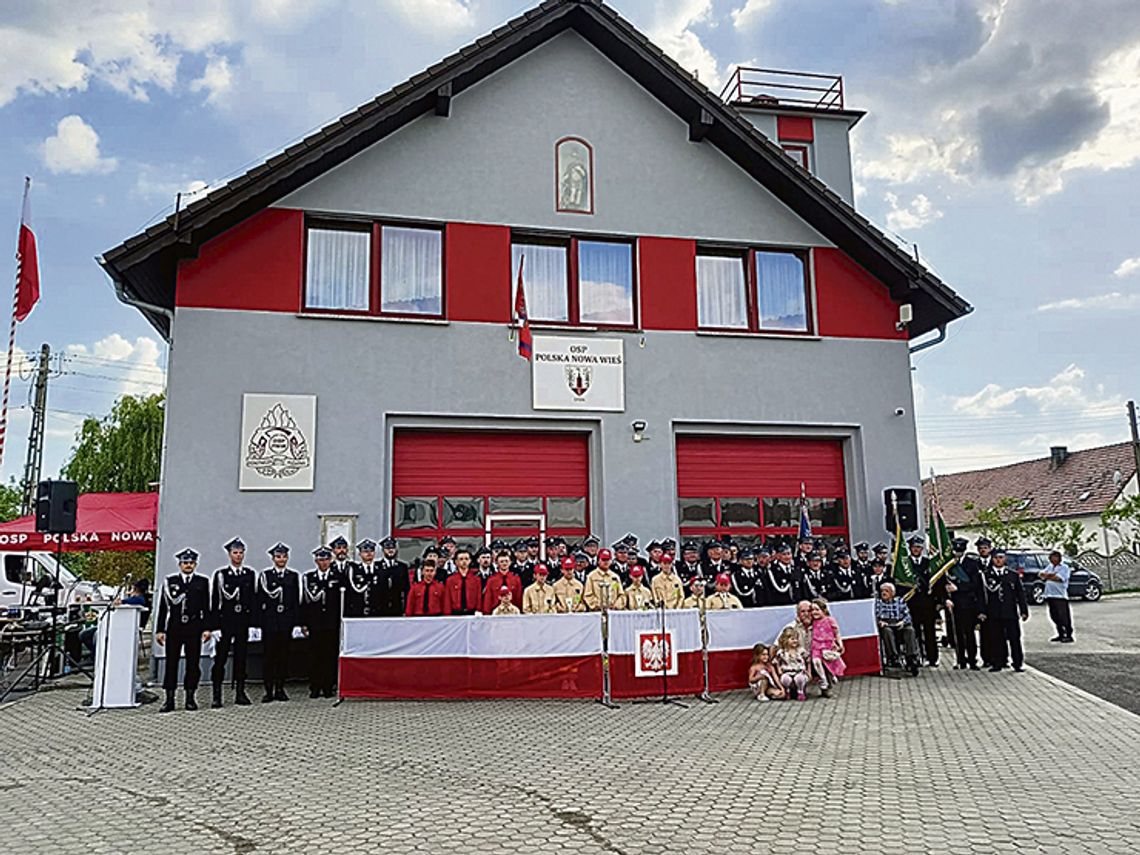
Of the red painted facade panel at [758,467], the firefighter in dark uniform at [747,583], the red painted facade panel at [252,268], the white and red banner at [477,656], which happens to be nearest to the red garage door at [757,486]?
the red painted facade panel at [758,467]

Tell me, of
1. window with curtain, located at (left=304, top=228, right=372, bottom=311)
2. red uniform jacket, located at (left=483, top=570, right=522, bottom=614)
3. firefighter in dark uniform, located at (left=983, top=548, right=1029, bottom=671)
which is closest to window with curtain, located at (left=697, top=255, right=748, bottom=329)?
window with curtain, located at (left=304, top=228, right=372, bottom=311)

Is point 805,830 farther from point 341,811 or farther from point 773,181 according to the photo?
point 773,181

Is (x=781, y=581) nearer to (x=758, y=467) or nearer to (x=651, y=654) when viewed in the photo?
(x=651, y=654)

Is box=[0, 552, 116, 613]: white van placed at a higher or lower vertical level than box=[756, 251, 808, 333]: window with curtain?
lower

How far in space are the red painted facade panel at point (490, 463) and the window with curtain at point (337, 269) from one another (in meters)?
2.24

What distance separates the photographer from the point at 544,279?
625 inches

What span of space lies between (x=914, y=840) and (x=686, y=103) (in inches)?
526

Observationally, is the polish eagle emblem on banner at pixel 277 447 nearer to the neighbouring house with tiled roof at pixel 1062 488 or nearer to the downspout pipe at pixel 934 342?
the downspout pipe at pixel 934 342

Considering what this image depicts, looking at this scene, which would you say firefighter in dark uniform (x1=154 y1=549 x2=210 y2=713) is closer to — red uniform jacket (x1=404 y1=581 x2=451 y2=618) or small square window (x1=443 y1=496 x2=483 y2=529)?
red uniform jacket (x1=404 y1=581 x2=451 y2=618)

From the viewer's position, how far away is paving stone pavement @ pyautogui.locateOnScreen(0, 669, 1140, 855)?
19.3 feet

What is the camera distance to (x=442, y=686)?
37.2ft

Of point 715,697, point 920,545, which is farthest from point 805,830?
point 920,545

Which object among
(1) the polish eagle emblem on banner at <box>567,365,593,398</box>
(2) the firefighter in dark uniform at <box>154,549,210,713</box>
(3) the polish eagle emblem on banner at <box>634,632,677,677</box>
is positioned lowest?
(3) the polish eagle emblem on banner at <box>634,632,677,677</box>

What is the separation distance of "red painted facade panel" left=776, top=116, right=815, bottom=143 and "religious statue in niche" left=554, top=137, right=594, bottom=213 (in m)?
6.92
